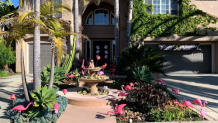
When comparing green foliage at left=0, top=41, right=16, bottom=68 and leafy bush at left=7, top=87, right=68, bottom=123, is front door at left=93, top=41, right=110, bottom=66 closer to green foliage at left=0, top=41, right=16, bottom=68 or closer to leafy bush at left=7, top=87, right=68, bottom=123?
green foliage at left=0, top=41, right=16, bottom=68

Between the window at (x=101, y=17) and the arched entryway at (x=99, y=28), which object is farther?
the window at (x=101, y=17)

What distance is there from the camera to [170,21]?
13.9 m

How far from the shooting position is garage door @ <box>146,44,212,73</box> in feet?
49.2

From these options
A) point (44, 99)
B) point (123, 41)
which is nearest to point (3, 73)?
point (123, 41)

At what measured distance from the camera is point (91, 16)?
16922mm

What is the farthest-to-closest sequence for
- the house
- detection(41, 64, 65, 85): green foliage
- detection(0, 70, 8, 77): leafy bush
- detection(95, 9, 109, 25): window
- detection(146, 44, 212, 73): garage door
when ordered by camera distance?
detection(95, 9, 109, 25): window → detection(146, 44, 212, 73): garage door → the house → detection(0, 70, 8, 77): leafy bush → detection(41, 64, 65, 85): green foliage

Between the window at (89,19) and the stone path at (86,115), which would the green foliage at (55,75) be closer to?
the stone path at (86,115)

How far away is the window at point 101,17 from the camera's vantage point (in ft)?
55.2

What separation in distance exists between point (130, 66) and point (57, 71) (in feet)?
12.5

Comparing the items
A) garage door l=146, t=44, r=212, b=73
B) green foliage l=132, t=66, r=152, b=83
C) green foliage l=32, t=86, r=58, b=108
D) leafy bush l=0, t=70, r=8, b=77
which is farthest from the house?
green foliage l=32, t=86, r=58, b=108

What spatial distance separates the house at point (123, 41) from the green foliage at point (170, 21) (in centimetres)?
53

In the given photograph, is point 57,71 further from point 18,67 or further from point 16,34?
point 18,67

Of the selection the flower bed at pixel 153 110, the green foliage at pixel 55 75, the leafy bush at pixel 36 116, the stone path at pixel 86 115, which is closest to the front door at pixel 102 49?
the green foliage at pixel 55 75

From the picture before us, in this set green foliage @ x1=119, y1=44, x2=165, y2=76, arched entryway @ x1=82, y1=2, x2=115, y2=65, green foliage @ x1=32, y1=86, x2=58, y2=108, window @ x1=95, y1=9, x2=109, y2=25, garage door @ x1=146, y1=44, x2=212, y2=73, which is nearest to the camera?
green foliage @ x1=32, y1=86, x2=58, y2=108
